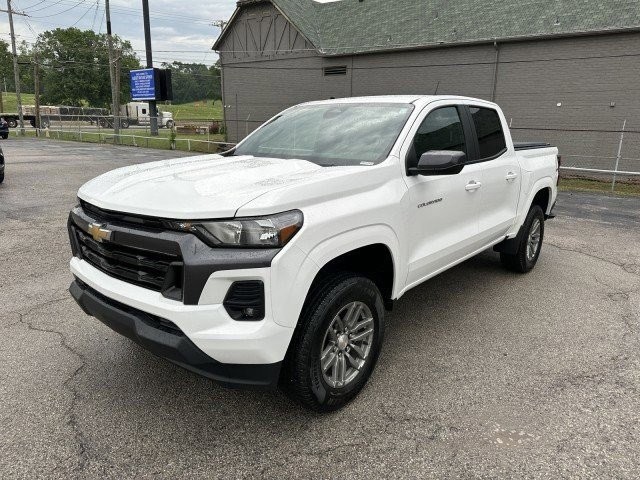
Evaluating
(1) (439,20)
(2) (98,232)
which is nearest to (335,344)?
(2) (98,232)

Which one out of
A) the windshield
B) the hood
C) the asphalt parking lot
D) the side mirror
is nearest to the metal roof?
the asphalt parking lot

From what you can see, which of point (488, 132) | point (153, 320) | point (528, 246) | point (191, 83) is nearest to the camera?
point (153, 320)

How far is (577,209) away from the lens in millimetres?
9703

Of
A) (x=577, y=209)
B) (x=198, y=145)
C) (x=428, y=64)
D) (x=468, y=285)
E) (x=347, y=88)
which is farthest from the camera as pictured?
(x=198, y=145)

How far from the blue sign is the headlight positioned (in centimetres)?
3018

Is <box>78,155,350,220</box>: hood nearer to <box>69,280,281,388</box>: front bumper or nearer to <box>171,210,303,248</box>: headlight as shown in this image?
<box>171,210,303,248</box>: headlight

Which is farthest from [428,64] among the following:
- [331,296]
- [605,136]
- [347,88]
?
[331,296]

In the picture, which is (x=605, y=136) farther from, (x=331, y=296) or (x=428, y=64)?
(x=331, y=296)

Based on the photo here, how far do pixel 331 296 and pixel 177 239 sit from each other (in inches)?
33.8

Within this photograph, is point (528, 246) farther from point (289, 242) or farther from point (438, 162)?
point (289, 242)

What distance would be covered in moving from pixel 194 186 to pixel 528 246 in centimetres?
409

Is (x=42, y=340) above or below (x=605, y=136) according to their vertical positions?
below

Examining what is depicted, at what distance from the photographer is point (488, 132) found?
4.55 metres

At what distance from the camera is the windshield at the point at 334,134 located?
3.36 metres
